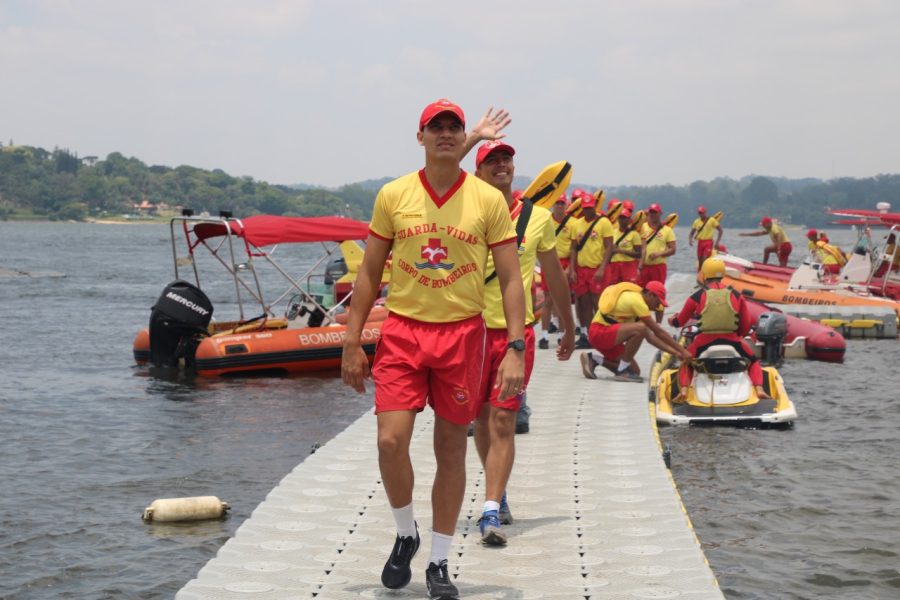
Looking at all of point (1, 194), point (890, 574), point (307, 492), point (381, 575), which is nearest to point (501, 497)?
point (381, 575)

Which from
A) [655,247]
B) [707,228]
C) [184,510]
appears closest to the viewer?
[184,510]

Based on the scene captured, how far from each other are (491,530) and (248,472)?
5137 mm

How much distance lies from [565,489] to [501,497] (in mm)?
1420

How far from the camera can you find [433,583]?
573 centimetres

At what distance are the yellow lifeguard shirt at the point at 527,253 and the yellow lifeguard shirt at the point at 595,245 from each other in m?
9.29

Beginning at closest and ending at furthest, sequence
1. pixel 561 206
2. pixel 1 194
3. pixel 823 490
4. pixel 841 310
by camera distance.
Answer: pixel 823 490, pixel 561 206, pixel 841 310, pixel 1 194

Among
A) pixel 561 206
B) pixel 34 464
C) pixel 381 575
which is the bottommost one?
pixel 34 464

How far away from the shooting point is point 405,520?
581cm

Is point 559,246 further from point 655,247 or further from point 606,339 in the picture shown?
point 606,339

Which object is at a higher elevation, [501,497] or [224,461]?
[501,497]

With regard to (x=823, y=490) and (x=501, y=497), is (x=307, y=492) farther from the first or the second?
(x=823, y=490)

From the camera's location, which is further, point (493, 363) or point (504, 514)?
point (504, 514)

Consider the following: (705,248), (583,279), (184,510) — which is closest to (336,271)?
(583,279)

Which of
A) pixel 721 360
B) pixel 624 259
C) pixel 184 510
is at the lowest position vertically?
pixel 184 510
